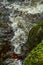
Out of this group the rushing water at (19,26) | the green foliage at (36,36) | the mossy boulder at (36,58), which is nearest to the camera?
the mossy boulder at (36,58)

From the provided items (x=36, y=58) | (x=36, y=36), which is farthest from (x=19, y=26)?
(x=36, y=58)

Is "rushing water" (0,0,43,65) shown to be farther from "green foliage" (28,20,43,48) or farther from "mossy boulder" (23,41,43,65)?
"mossy boulder" (23,41,43,65)

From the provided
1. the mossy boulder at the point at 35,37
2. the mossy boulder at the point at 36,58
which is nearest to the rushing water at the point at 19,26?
the mossy boulder at the point at 35,37

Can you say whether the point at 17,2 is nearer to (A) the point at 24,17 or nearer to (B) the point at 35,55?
(A) the point at 24,17

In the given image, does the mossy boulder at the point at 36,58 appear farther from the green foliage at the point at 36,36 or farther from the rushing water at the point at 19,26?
the green foliage at the point at 36,36

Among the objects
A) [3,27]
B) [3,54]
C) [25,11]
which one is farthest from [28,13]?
[3,54]

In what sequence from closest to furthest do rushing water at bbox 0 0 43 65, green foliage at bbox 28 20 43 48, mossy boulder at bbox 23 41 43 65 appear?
mossy boulder at bbox 23 41 43 65
green foliage at bbox 28 20 43 48
rushing water at bbox 0 0 43 65

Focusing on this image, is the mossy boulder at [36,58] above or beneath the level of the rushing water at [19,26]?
above

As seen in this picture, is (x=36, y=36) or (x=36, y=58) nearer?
(x=36, y=58)

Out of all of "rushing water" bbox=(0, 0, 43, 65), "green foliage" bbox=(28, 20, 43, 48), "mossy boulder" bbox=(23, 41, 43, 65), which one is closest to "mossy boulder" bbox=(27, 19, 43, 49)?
"green foliage" bbox=(28, 20, 43, 48)

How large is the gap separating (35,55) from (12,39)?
3974 millimetres

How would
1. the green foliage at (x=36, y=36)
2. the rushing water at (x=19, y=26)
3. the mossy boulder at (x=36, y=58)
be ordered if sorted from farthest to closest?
the rushing water at (x=19, y=26), the green foliage at (x=36, y=36), the mossy boulder at (x=36, y=58)

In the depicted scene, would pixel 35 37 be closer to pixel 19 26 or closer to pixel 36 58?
pixel 36 58

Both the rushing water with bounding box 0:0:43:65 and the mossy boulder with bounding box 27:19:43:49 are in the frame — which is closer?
the mossy boulder with bounding box 27:19:43:49
